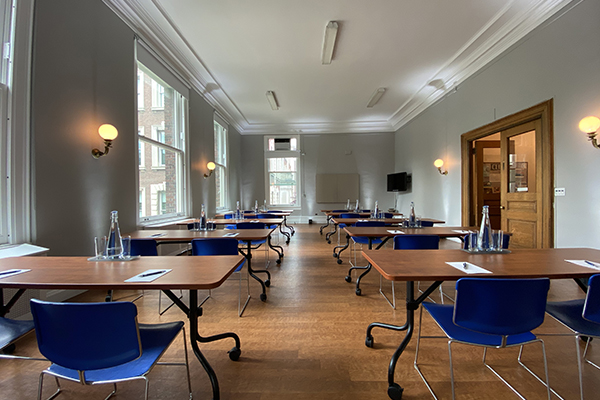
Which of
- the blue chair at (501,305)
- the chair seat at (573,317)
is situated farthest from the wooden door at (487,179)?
the blue chair at (501,305)

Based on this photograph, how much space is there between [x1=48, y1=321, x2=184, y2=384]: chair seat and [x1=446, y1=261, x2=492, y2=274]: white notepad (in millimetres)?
1465

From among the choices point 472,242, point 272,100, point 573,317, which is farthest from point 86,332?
point 272,100

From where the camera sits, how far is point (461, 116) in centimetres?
582

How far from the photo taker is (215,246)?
2461 mm

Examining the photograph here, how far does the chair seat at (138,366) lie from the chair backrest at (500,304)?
1.30 meters

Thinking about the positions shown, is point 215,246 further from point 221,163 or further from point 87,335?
point 221,163

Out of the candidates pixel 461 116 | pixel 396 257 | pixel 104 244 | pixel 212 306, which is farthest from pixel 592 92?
pixel 104 244

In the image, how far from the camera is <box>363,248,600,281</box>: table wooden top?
134 cm

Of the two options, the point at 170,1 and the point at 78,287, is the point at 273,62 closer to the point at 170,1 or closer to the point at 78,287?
the point at 170,1

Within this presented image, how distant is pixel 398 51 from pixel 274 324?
199 inches

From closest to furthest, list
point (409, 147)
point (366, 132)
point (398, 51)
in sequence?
1. point (398, 51)
2. point (409, 147)
3. point (366, 132)

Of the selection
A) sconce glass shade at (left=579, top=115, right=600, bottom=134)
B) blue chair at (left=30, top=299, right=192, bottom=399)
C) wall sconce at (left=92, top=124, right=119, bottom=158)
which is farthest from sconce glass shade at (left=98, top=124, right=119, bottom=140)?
sconce glass shade at (left=579, top=115, right=600, bottom=134)

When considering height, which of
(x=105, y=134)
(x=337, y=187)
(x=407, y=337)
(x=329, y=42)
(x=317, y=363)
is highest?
(x=329, y=42)

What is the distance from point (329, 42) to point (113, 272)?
457 cm
